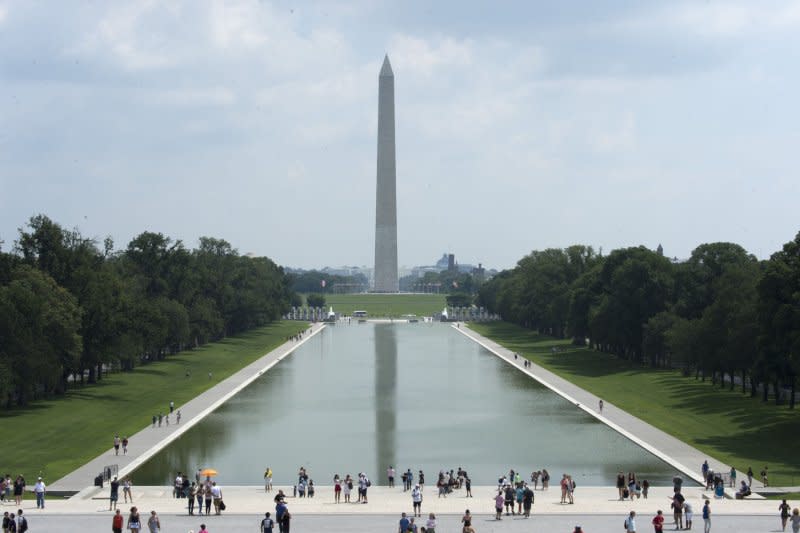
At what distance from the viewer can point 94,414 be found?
49.7 metres

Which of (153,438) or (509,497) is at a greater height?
(153,438)

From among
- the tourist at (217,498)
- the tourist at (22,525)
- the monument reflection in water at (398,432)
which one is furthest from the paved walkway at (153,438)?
the tourist at (22,525)

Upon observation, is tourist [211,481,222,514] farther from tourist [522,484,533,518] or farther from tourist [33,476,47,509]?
tourist [522,484,533,518]

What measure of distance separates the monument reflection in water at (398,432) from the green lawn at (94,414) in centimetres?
294

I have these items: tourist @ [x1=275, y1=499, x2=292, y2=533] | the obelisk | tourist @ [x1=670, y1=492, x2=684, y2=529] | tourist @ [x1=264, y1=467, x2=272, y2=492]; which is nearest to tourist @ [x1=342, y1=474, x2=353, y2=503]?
tourist @ [x1=264, y1=467, x2=272, y2=492]

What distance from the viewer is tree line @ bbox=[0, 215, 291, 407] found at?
166ft

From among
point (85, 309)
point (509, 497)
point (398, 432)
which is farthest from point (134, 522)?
point (85, 309)

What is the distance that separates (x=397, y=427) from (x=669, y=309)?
3234 cm

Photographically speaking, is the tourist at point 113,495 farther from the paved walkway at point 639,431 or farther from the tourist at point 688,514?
the paved walkway at point 639,431

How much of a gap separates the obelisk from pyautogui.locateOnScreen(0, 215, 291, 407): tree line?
73.7 meters

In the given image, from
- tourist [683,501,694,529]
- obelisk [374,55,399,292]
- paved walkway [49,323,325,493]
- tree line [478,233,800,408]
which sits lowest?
tourist [683,501,694,529]

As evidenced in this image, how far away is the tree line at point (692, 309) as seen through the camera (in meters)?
46.3

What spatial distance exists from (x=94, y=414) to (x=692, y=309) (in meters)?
38.2

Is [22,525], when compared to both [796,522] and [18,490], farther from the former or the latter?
[796,522]
